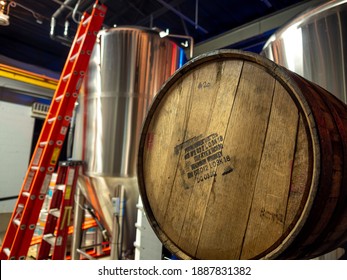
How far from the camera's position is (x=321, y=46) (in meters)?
1.84

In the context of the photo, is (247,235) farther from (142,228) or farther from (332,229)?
(142,228)

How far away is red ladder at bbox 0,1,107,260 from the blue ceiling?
118cm

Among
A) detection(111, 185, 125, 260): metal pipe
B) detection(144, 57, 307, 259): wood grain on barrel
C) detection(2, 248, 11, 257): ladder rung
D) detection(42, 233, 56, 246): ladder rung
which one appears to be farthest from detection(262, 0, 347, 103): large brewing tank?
detection(2, 248, 11, 257): ladder rung

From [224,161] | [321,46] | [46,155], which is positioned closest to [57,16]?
[46,155]

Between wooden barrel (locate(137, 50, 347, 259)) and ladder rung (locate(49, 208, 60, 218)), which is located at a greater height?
wooden barrel (locate(137, 50, 347, 259))

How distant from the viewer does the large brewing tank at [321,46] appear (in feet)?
5.75

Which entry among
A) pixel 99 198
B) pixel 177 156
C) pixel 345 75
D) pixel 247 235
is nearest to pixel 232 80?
pixel 177 156

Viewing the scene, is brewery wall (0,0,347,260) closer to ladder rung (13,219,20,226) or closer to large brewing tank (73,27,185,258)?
large brewing tank (73,27,185,258)

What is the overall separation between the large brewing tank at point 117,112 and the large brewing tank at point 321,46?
1550 mm

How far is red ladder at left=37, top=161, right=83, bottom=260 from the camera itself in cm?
249

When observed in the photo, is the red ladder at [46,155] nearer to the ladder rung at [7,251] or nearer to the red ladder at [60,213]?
the ladder rung at [7,251]

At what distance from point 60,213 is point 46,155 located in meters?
0.62

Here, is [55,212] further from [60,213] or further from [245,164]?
[245,164]

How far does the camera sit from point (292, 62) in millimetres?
1958
